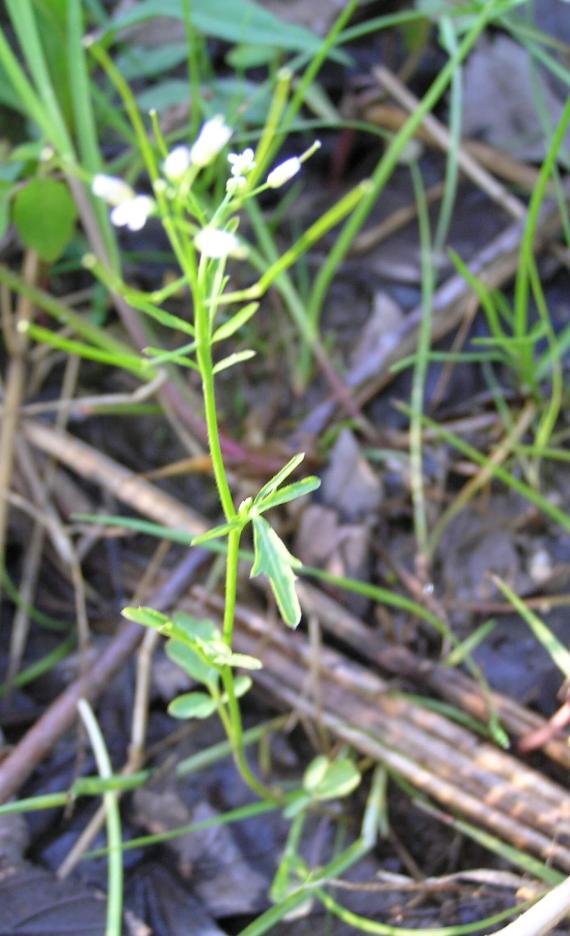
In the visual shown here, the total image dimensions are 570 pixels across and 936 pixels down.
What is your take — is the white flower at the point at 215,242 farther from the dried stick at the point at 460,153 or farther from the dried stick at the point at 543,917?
the dried stick at the point at 460,153

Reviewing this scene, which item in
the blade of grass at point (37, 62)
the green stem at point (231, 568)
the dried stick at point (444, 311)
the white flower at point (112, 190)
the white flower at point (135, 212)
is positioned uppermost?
A: the blade of grass at point (37, 62)

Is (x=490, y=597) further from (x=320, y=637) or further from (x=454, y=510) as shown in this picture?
(x=320, y=637)

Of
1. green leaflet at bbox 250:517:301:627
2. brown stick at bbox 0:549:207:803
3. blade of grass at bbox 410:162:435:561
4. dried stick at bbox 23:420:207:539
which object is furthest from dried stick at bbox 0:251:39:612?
green leaflet at bbox 250:517:301:627

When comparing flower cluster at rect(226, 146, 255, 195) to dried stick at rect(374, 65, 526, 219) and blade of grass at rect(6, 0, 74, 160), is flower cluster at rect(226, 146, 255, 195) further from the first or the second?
dried stick at rect(374, 65, 526, 219)

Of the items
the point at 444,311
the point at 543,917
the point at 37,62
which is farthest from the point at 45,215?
the point at 543,917

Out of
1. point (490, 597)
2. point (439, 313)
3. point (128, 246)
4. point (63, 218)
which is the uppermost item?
point (63, 218)

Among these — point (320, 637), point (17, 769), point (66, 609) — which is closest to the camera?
point (17, 769)

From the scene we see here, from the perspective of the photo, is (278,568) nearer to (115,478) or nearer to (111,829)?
(111,829)

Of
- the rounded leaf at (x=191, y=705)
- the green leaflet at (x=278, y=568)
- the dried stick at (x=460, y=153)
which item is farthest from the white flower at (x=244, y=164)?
the dried stick at (x=460, y=153)

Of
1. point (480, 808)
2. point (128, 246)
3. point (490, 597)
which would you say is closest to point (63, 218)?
point (128, 246)

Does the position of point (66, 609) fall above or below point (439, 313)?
below

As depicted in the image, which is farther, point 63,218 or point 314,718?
point 63,218
